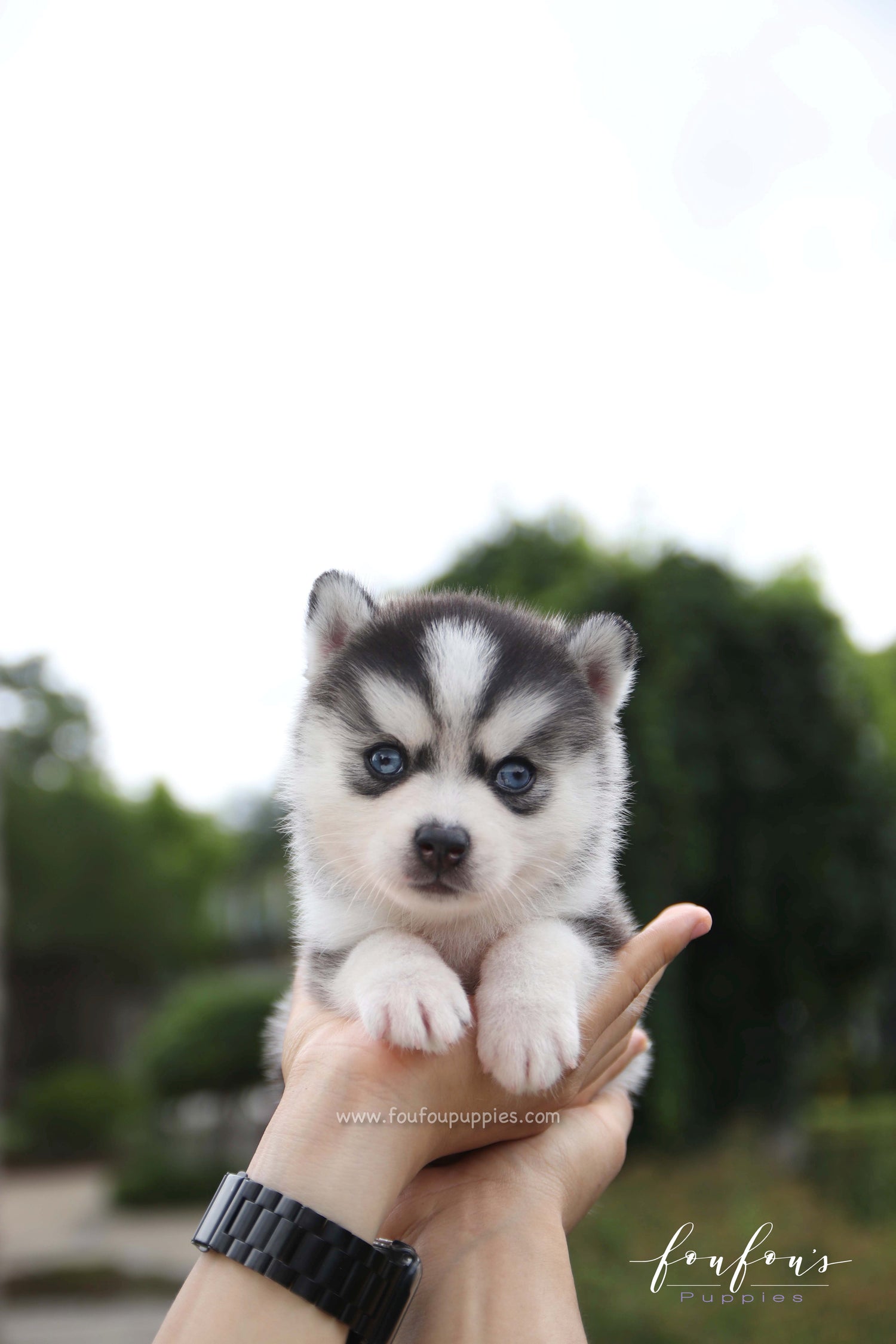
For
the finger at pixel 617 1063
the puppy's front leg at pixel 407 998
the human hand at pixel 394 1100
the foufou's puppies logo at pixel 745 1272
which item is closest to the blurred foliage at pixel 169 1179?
the foufou's puppies logo at pixel 745 1272

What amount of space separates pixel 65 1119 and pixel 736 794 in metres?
14.2

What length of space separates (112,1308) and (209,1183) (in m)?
2.98

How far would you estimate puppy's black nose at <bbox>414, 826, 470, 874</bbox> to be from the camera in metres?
2.40

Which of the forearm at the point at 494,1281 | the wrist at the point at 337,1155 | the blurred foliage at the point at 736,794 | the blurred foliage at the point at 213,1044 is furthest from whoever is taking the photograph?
the blurred foliage at the point at 213,1044

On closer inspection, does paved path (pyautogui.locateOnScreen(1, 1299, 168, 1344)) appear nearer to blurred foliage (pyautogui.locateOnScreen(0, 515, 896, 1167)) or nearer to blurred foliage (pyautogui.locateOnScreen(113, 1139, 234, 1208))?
blurred foliage (pyautogui.locateOnScreen(113, 1139, 234, 1208))

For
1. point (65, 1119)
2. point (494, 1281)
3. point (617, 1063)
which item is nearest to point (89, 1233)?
point (65, 1119)

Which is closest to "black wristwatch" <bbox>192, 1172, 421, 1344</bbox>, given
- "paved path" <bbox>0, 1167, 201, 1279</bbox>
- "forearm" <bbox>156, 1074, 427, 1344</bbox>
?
"forearm" <bbox>156, 1074, 427, 1344</bbox>

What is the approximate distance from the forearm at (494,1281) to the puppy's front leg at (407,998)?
51 cm

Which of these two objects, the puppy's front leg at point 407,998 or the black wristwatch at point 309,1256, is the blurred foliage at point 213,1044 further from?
the black wristwatch at point 309,1256

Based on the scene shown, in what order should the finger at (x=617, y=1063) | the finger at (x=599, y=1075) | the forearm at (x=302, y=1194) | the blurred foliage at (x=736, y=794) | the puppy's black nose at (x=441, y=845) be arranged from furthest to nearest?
1. the blurred foliage at (x=736, y=794)
2. the finger at (x=617, y=1063)
3. the finger at (x=599, y=1075)
4. the puppy's black nose at (x=441, y=845)
5. the forearm at (x=302, y=1194)

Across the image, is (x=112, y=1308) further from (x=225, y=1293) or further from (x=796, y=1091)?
(x=225, y=1293)

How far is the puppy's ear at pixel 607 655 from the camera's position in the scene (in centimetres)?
310

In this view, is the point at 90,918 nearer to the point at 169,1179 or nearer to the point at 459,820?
the point at 169,1179

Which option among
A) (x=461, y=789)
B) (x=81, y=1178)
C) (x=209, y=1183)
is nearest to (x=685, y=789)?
(x=461, y=789)
